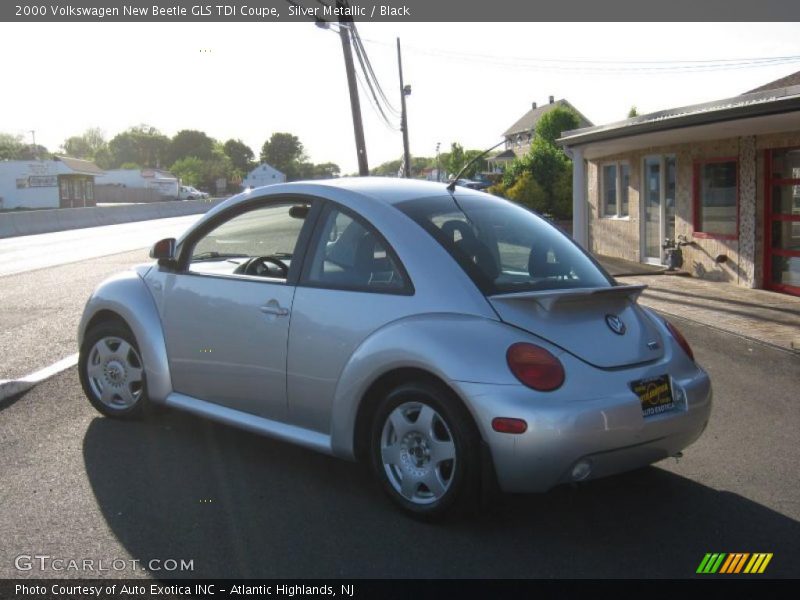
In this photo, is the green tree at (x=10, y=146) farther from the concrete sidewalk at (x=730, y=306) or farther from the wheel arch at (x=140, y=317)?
the wheel arch at (x=140, y=317)

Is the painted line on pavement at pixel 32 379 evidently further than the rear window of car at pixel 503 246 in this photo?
Yes

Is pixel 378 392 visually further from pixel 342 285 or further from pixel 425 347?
pixel 342 285

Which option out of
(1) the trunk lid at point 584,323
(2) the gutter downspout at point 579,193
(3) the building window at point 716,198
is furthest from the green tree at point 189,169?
(1) the trunk lid at point 584,323

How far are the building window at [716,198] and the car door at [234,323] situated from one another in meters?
11.3

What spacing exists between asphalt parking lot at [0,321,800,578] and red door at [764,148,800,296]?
8.55 meters

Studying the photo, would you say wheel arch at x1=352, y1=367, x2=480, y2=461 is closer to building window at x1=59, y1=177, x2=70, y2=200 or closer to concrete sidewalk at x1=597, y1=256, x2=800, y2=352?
concrete sidewalk at x1=597, y1=256, x2=800, y2=352

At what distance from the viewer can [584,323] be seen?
14.3 ft

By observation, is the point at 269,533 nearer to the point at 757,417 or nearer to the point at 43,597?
the point at 43,597

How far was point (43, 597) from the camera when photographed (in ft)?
11.8

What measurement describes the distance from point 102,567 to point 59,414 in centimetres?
280

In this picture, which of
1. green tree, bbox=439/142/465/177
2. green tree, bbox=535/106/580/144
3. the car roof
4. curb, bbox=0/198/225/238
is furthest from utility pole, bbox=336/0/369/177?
green tree, bbox=439/142/465/177

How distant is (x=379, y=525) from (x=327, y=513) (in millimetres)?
293

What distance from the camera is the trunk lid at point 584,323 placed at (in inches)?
166

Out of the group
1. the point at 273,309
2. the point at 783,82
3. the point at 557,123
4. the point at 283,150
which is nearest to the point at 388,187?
the point at 273,309
